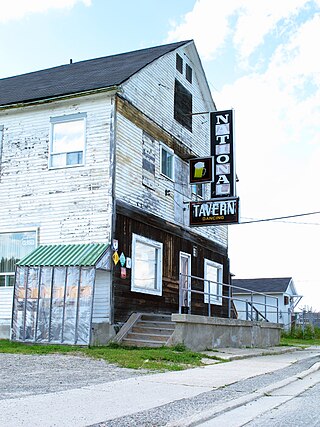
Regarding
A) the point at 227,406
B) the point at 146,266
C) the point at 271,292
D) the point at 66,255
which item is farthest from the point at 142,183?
the point at 271,292

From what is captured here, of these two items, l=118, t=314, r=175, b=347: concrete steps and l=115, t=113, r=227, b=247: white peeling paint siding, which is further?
l=115, t=113, r=227, b=247: white peeling paint siding

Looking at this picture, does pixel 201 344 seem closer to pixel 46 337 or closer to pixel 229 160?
pixel 46 337

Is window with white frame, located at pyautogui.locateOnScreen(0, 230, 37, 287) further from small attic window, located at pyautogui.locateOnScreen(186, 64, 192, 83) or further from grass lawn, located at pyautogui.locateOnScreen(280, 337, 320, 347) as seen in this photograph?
grass lawn, located at pyautogui.locateOnScreen(280, 337, 320, 347)

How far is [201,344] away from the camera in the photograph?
1653cm

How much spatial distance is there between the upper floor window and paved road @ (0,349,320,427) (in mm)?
11676

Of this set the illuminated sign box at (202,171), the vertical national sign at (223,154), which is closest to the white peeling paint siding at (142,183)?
the illuminated sign box at (202,171)

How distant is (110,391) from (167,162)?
13318 millimetres

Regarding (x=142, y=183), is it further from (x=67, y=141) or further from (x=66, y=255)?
(x=66, y=255)

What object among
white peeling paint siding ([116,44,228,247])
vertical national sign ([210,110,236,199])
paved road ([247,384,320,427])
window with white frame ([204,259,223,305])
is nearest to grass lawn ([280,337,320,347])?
window with white frame ([204,259,223,305])

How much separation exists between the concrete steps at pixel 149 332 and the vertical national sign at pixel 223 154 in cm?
517

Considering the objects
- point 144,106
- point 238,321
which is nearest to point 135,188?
point 144,106

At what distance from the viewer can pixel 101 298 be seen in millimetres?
16375

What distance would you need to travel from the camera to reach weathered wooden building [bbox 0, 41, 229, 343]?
15.8m

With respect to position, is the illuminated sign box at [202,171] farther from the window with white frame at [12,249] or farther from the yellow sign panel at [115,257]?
the window with white frame at [12,249]
